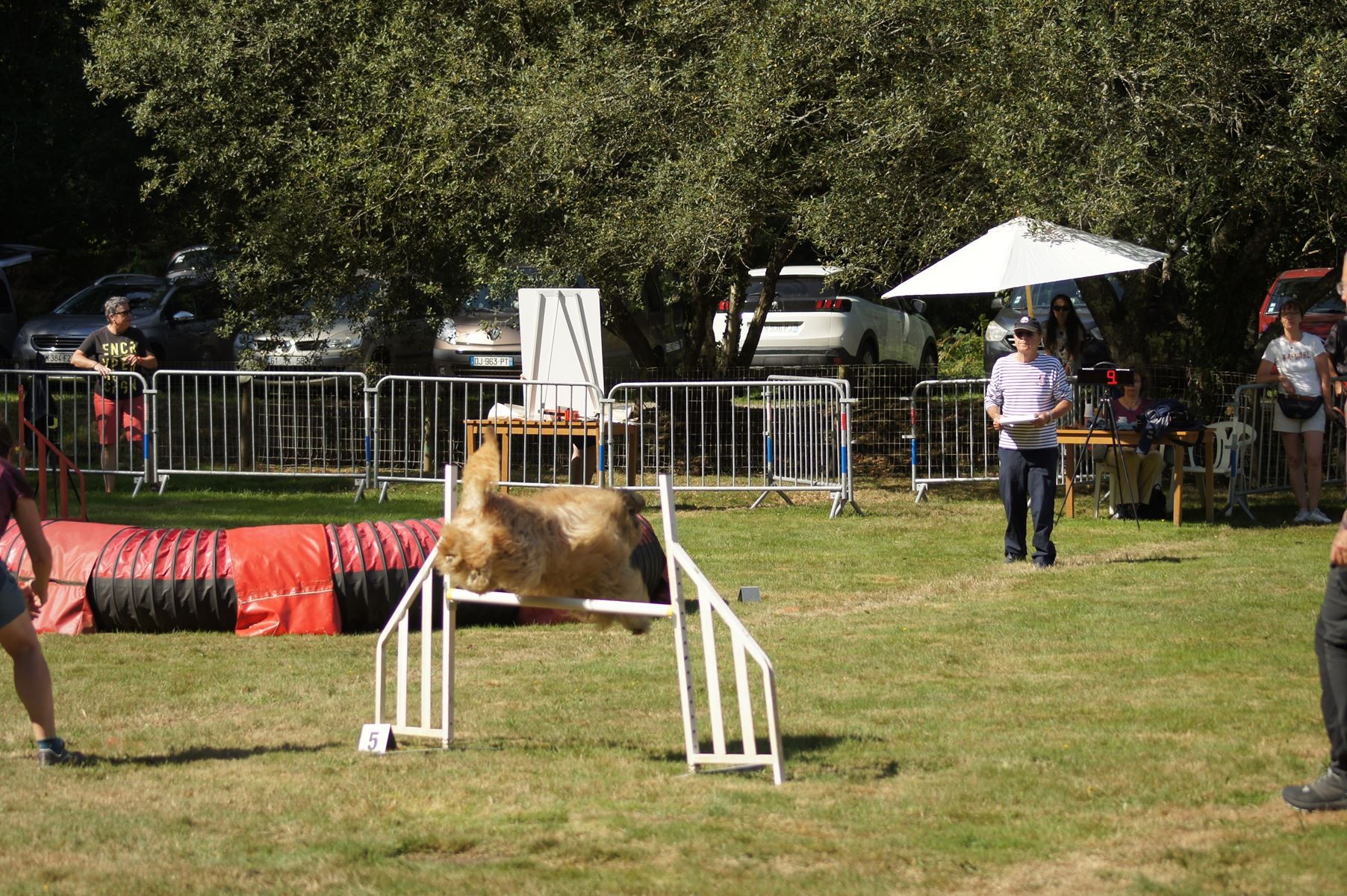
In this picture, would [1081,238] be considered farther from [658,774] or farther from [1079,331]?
[658,774]

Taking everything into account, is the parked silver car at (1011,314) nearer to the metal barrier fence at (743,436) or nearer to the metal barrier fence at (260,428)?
the metal barrier fence at (743,436)

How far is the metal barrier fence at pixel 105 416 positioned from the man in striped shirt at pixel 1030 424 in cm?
872

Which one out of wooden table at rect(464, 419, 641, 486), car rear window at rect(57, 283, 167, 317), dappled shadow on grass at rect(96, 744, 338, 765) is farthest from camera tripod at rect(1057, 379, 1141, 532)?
car rear window at rect(57, 283, 167, 317)

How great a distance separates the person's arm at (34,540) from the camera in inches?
234

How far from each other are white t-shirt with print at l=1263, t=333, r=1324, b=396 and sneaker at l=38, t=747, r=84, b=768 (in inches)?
433

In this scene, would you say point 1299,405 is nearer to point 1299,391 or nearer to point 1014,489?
point 1299,391

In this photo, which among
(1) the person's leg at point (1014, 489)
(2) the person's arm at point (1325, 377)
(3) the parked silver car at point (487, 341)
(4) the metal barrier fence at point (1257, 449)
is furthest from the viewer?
(3) the parked silver car at point (487, 341)

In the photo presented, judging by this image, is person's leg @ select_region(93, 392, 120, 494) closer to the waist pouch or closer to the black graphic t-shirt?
the black graphic t-shirt

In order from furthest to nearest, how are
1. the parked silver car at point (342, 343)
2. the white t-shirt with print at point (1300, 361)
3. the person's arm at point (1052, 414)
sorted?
the parked silver car at point (342, 343), the white t-shirt with print at point (1300, 361), the person's arm at point (1052, 414)

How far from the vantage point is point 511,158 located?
15109 mm

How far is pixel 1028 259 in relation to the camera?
12711 millimetres

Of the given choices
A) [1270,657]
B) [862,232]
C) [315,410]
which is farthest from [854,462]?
[1270,657]

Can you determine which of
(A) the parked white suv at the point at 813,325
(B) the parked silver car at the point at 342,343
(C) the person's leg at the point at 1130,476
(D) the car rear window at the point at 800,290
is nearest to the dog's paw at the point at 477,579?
(C) the person's leg at the point at 1130,476

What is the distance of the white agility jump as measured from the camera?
5.63m
